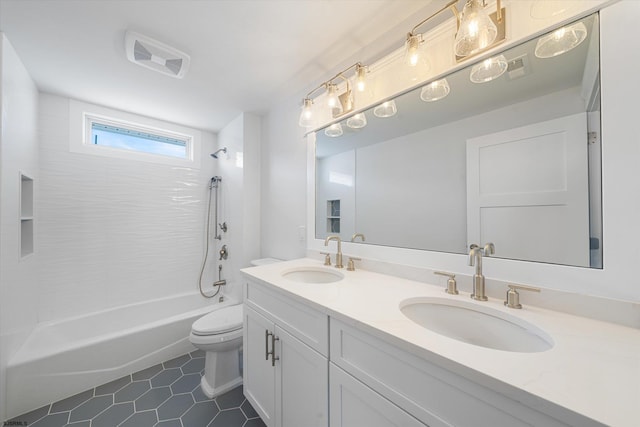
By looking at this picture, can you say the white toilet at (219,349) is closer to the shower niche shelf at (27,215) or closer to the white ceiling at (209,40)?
the shower niche shelf at (27,215)

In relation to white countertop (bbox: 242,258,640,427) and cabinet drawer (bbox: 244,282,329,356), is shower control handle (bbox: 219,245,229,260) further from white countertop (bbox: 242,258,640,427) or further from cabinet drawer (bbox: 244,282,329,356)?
white countertop (bbox: 242,258,640,427)

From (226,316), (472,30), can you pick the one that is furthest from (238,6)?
(226,316)

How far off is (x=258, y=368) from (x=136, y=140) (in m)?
2.65

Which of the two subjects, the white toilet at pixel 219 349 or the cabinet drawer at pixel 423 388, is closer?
the cabinet drawer at pixel 423 388

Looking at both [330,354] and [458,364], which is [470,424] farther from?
[330,354]

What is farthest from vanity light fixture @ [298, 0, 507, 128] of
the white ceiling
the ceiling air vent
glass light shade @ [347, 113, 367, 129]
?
the ceiling air vent

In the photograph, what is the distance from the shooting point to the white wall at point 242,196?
2391mm

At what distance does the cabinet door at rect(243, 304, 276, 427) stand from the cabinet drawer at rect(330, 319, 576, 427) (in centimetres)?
58

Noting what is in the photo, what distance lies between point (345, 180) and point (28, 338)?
2696 mm

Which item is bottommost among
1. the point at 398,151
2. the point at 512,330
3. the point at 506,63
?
the point at 512,330

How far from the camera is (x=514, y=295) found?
33.6 inches

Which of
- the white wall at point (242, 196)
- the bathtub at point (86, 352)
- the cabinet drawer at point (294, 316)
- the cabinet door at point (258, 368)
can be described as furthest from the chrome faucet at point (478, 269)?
the bathtub at point (86, 352)

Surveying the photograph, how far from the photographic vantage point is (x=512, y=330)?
80cm

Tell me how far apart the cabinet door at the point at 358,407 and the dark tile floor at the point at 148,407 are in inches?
34.1
